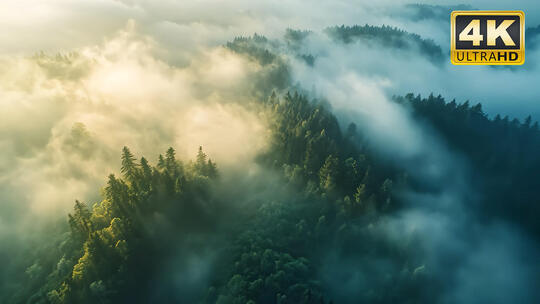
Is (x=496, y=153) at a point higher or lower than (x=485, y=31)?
higher

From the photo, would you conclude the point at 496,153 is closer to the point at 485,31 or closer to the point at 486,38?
the point at 486,38

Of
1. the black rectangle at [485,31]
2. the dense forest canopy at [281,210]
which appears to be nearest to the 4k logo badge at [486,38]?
the black rectangle at [485,31]

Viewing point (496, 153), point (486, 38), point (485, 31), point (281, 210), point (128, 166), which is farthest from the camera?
point (496, 153)

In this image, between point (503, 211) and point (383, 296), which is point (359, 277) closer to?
point (383, 296)

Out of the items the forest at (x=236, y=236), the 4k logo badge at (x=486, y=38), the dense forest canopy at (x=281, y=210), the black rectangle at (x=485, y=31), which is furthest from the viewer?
the dense forest canopy at (x=281, y=210)

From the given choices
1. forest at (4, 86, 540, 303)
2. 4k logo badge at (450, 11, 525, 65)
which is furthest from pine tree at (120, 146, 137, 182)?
4k logo badge at (450, 11, 525, 65)

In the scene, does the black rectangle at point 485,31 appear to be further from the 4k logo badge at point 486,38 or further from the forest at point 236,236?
the forest at point 236,236

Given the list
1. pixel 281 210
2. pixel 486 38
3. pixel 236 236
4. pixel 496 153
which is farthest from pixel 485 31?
pixel 496 153
